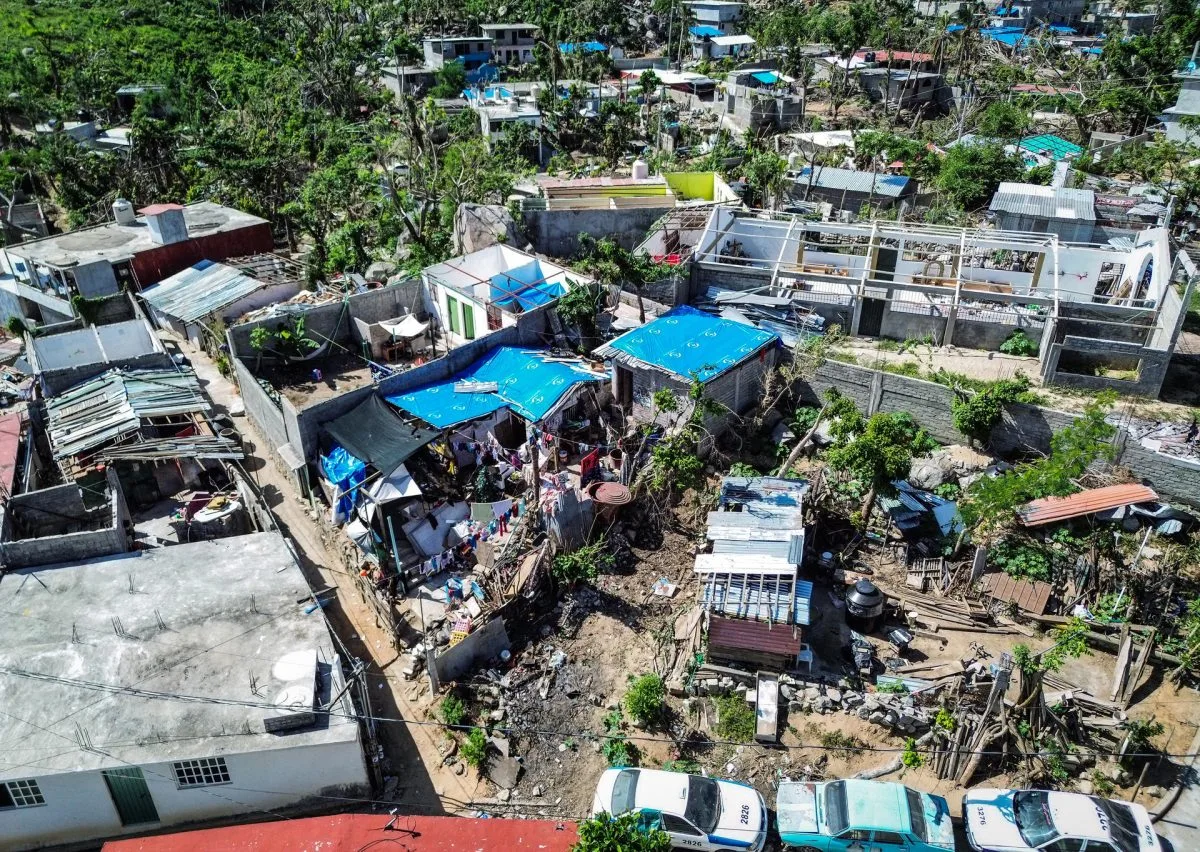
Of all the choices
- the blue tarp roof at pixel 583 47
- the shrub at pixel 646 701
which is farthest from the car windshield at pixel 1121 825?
the blue tarp roof at pixel 583 47

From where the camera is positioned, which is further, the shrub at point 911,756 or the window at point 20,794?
the shrub at point 911,756

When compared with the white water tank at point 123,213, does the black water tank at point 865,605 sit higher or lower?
lower

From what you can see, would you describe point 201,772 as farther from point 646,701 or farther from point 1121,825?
point 1121,825

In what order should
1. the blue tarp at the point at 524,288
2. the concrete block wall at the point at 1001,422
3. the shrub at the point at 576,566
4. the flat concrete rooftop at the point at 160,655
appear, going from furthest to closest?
the blue tarp at the point at 524,288
the concrete block wall at the point at 1001,422
the shrub at the point at 576,566
the flat concrete rooftop at the point at 160,655

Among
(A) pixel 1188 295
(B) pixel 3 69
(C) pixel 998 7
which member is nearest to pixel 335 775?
(A) pixel 1188 295

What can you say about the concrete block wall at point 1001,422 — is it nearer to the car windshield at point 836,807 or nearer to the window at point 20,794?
the car windshield at point 836,807

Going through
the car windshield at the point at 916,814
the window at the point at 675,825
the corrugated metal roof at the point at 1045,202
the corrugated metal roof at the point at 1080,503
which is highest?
the corrugated metal roof at the point at 1045,202

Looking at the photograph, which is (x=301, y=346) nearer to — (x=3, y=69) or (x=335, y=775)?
(x=335, y=775)

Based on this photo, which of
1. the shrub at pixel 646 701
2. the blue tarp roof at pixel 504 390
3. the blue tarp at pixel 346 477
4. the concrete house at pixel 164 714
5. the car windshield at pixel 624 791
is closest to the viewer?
the concrete house at pixel 164 714
